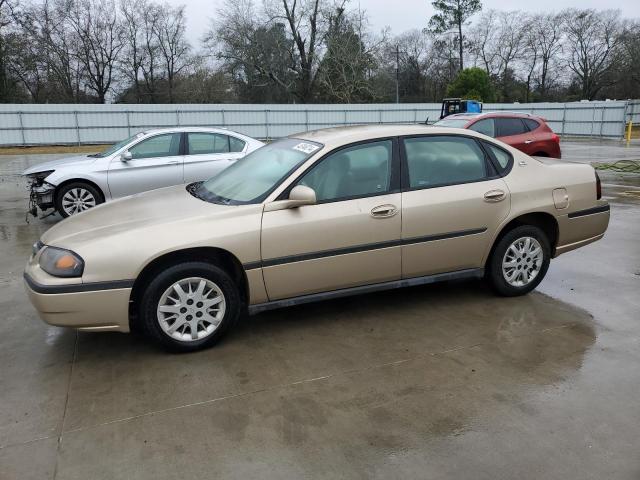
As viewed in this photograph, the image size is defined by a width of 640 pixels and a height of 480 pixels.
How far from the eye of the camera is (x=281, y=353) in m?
3.86

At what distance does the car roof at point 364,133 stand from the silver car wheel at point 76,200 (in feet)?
16.4

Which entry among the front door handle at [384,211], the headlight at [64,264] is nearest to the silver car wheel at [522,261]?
the front door handle at [384,211]

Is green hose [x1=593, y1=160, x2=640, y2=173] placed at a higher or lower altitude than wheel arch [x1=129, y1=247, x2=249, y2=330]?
lower

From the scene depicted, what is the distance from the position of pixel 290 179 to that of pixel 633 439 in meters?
2.71

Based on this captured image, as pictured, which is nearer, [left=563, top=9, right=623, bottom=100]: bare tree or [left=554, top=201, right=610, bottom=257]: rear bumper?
[left=554, top=201, right=610, bottom=257]: rear bumper

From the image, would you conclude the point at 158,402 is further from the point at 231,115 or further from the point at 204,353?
the point at 231,115

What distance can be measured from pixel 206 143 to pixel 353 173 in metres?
5.11

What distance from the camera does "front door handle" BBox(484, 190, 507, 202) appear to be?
14.8 feet

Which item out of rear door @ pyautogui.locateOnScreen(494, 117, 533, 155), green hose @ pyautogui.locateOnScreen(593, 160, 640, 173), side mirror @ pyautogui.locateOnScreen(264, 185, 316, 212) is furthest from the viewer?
green hose @ pyautogui.locateOnScreen(593, 160, 640, 173)

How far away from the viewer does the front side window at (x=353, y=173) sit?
4.09 m

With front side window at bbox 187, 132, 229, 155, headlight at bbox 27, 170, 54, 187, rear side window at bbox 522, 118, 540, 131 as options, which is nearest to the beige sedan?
front side window at bbox 187, 132, 229, 155

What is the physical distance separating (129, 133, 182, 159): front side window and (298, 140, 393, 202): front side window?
5.06m

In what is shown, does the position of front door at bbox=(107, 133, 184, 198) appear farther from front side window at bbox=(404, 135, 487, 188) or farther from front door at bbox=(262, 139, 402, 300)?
front side window at bbox=(404, 135, 487, 188)

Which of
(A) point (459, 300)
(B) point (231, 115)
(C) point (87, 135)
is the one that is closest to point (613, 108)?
(B) point (231, 115)
